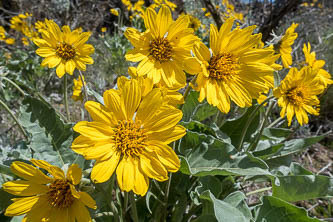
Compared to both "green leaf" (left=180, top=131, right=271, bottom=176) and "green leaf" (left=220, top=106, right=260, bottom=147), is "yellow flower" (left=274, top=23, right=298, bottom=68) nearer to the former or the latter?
"green leaf" (left=220, top=106, right=260, bottom=147)

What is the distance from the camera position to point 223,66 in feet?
4.26

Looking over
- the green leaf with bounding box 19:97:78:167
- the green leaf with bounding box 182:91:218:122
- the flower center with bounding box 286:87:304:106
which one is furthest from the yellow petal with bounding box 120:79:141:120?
the flower center with bounding box 286:87:304:106

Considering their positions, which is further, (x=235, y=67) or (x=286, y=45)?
(x=286, y=45)

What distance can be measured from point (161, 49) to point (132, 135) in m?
0.49

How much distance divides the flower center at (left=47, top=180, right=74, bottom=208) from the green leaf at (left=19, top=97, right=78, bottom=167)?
17.5 inches

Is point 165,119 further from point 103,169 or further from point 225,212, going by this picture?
point 225,212

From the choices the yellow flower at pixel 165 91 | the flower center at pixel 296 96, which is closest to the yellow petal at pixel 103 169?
the yellow flower at pixel 165 91

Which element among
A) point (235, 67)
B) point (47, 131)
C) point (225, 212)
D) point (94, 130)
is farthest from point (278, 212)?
point (47, 131)

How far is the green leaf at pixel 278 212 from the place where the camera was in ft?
4.14

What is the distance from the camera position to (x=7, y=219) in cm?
140

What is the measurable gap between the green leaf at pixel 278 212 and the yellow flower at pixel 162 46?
28.7 inches

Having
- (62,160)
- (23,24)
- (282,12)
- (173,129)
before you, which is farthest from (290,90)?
(23,24)

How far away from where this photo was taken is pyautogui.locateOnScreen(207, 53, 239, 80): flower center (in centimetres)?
130

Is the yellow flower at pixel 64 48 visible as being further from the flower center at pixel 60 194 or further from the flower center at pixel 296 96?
the flower center at pixel 296 96
